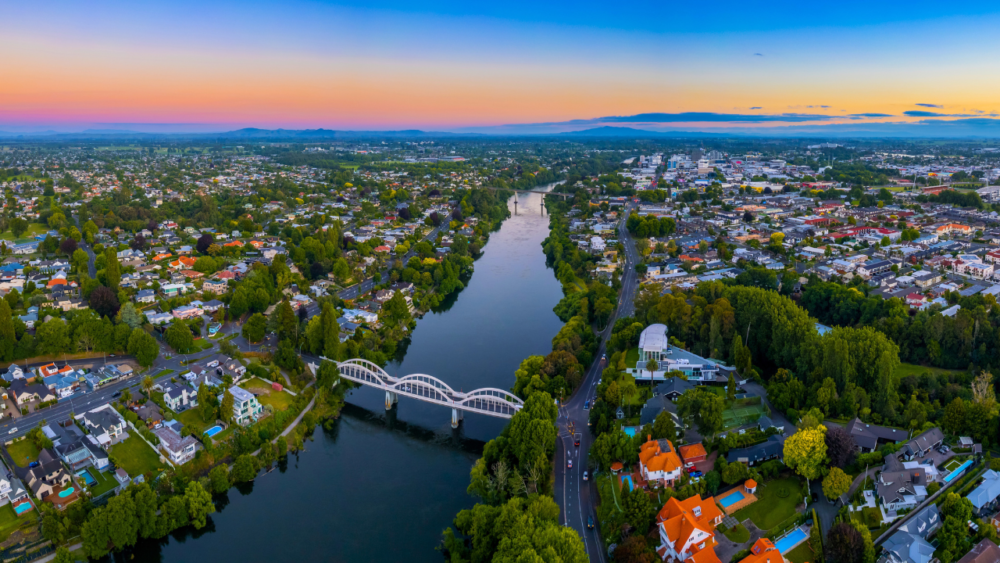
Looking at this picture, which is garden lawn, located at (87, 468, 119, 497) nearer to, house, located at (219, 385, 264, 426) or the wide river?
the wide river

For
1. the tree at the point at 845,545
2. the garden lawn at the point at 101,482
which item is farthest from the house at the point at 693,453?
the garden lawn at the point at 101,482

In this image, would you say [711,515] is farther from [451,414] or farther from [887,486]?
[451,414]

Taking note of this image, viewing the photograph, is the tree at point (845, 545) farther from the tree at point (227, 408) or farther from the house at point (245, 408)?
the tree at point (227, 408)

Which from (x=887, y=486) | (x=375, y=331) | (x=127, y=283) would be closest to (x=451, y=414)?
(x=375, y=331)

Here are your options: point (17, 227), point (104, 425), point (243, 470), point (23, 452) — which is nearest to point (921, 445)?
point (243, 470)

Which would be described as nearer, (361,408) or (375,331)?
(361,408)

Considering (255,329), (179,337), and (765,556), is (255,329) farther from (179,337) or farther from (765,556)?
(765,556)
